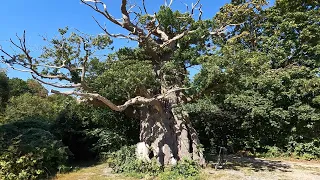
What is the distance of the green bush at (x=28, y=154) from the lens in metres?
7.49

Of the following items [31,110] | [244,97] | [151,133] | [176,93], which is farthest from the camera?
[31,110]

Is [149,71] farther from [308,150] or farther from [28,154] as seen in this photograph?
[308,150]

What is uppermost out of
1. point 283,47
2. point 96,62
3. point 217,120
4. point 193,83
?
point 283,47

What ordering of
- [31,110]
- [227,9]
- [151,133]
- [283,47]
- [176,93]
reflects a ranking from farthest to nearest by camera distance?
[31,110] → [227,9] → [283,47] → [176,93] → [151,133]

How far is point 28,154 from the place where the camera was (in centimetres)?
779

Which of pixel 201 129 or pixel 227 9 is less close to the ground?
pixel 227 9

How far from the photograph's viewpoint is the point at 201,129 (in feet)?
44.7

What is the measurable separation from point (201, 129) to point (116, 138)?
4.91 metres

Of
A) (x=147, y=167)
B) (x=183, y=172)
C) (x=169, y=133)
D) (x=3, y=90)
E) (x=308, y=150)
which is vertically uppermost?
(x=3, y=90)

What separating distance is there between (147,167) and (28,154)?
3.68 m

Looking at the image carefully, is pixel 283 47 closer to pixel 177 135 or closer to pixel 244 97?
pixel 244 97

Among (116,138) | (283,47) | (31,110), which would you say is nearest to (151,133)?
(116,138)

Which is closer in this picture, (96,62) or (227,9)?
(96,62)

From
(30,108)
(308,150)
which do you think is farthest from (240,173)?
(30,108)
